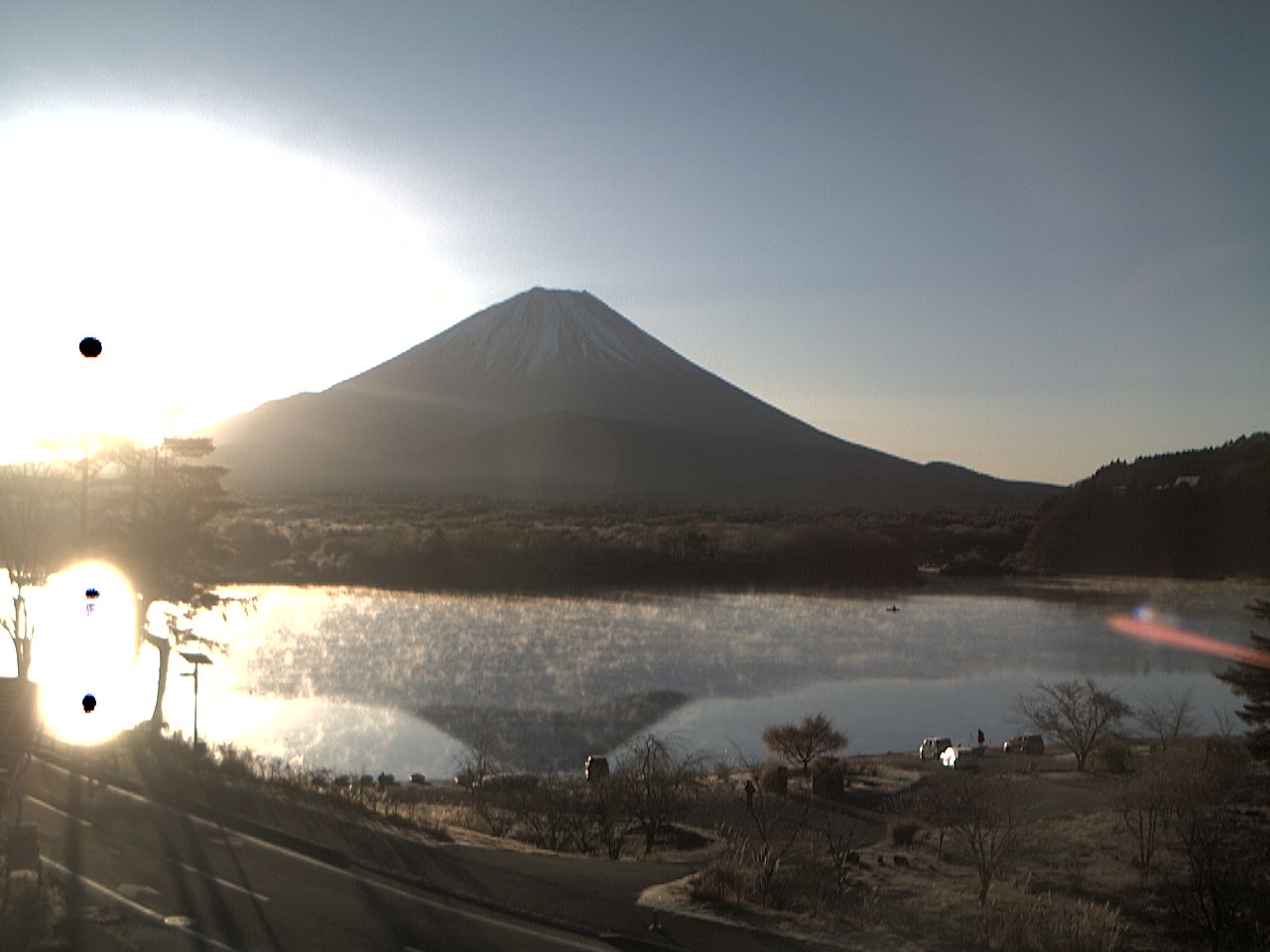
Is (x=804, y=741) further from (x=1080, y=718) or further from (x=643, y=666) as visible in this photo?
(x=643, y=666)

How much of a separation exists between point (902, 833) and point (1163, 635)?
30.0m

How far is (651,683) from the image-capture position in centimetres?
2805

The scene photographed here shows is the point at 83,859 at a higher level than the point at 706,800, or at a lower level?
higher

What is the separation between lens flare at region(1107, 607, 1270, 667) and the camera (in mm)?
36925

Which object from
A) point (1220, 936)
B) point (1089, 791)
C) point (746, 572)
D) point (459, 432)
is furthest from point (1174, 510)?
point (459, 432)

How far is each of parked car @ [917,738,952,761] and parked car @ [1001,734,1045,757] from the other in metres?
1.48

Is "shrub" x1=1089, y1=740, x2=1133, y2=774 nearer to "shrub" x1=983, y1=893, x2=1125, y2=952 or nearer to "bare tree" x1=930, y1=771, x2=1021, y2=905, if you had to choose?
"bare tree" x1=930, y1=771, x2=1021, y2=905

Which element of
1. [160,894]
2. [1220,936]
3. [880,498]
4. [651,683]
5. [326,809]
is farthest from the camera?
[880,498]

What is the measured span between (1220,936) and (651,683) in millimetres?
18871

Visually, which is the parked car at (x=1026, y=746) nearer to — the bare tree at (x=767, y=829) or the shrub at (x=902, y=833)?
the bare tree at (x=767, y=829)

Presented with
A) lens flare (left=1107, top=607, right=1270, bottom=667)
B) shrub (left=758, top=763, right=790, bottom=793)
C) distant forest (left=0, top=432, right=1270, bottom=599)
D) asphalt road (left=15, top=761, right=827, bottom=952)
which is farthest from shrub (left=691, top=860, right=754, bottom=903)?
distant forest (left=0, top=432, right=1270, bottom=599)

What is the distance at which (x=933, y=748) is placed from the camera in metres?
22.3

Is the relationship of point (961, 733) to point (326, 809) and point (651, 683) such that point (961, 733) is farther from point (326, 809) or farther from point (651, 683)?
point (326, 809)

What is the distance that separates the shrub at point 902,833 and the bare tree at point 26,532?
10.3 meters
